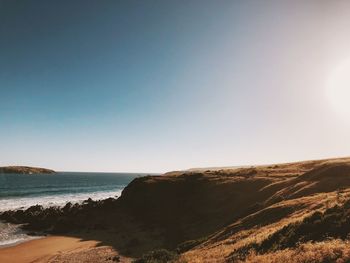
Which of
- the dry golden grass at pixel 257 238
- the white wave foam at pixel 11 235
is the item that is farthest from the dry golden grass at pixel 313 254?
the white wave foam at pixel 11 235

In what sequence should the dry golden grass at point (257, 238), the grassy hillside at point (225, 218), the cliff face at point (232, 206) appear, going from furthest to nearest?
the cliff face at point (232, 206) < the grassy hillside at point (225, 218) < the dry golden grass at point (257, 238)

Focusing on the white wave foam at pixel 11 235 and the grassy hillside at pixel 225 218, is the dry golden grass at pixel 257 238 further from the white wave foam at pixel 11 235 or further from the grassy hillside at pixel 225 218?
the white wave foam at pixel 11 235

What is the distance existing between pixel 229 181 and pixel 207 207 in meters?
10.7

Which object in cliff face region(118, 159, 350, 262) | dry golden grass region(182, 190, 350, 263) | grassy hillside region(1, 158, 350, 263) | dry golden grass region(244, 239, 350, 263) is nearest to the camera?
dry golden grass region(244, 239, 350, 263)

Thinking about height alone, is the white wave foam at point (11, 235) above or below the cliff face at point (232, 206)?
below

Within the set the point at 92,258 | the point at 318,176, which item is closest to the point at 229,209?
the point at 318,176

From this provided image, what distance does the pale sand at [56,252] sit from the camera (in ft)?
120

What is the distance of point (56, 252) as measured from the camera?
40.7m

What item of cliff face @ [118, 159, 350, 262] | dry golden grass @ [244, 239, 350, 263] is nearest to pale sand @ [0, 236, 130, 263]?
cliff face @ [118, 159, 350, 262]

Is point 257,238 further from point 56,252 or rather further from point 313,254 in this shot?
point 56,252

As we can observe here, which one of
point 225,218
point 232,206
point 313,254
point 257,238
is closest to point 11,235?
point 225,218

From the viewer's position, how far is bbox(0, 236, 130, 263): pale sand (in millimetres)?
36572

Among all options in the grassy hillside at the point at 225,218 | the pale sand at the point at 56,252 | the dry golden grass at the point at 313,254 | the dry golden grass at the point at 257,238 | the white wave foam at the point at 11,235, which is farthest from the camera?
the white wave foam at the point at 11,235

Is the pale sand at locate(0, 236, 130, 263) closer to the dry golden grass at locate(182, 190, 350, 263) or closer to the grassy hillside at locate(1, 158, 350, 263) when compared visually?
the grassy hillside at locate(1, 158, 350, 263)
